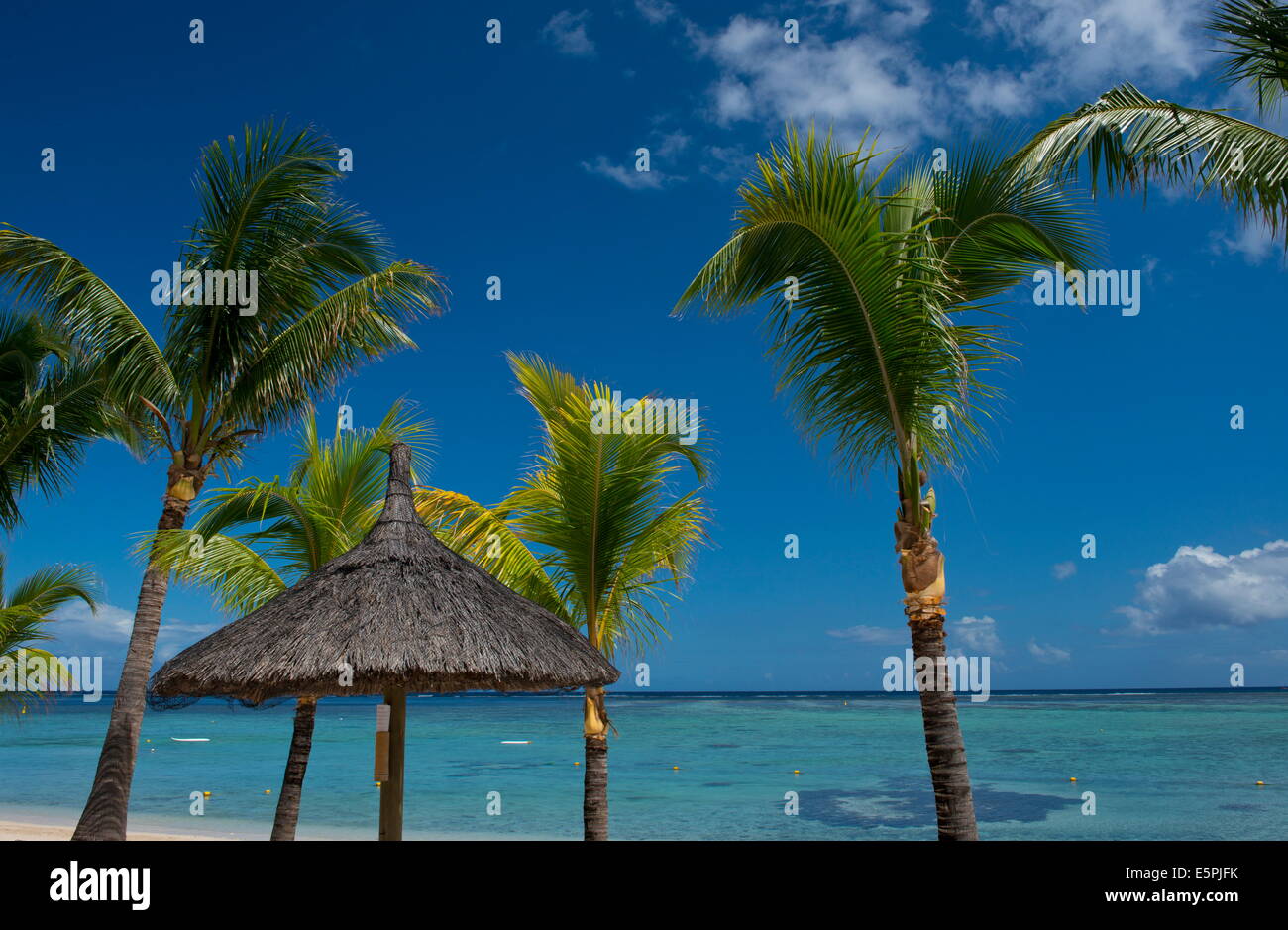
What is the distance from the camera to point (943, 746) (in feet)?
20.7

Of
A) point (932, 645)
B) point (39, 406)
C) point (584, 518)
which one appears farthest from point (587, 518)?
point (39, 406)

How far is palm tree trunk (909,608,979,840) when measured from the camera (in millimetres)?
6234

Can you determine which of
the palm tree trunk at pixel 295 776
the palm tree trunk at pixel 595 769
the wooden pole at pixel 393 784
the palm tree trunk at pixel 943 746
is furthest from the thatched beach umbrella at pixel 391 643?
the palm tree trunk at pixel 295 776

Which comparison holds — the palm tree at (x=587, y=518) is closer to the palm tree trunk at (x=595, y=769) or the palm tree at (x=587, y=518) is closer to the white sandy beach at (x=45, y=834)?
the palm tree trunk at (x=595, y=769)

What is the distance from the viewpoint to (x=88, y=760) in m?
38.8

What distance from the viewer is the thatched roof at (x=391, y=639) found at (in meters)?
6.09

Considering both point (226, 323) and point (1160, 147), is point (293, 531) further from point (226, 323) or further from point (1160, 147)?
point (1160, 147)

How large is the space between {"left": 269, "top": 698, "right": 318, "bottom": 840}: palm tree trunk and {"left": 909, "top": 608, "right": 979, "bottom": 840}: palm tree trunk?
6727mm

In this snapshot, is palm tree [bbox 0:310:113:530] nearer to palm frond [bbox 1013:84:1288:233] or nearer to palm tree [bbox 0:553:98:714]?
palm tree [bbox 0:553:98:714]

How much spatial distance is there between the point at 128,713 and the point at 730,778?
77.9 ft
